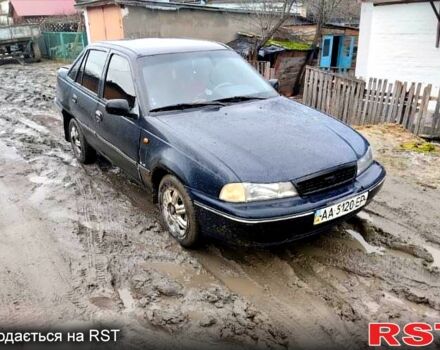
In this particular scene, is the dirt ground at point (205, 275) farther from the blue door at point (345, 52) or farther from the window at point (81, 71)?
the blue door at point (345, 52)

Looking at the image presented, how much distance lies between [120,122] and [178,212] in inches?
50.6

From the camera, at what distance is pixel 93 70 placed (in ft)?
16.1

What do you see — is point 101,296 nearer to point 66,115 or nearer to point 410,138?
point 66,115

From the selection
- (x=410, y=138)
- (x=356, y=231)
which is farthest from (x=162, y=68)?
(x=410, y=138)

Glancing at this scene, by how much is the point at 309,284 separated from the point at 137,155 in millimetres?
2036

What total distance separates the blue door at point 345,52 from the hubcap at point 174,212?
1879cm

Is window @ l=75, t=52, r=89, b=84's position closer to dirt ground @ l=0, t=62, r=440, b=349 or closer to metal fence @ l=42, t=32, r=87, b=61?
dirt ground @ l=0, t=62, r=440, b=349

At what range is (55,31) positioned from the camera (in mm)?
25578

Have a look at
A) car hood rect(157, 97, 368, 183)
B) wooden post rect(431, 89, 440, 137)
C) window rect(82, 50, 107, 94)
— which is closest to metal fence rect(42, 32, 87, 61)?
window rect(82, 50, 107, 94)

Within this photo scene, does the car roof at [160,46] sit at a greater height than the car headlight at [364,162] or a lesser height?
greater

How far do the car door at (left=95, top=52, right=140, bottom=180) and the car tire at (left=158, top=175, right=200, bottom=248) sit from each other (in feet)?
1.82

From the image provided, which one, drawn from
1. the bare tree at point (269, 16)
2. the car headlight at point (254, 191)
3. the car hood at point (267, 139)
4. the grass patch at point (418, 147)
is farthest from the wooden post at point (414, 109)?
the bare tree at point (269, 16)

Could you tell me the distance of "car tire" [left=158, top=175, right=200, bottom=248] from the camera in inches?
130

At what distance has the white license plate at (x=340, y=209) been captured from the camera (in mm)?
2986
